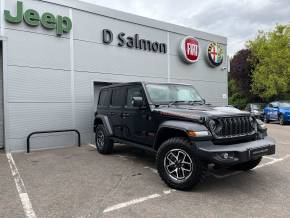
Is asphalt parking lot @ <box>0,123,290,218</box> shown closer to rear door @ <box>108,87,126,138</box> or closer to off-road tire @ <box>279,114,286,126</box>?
rear door @ <box>108,87,126,138</box>

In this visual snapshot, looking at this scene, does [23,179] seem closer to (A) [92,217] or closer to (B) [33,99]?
(A) [92,217]

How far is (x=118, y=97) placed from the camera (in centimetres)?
761

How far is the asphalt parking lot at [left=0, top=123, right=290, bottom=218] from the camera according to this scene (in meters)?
4.16

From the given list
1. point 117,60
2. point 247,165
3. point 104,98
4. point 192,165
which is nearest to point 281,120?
point 117,60

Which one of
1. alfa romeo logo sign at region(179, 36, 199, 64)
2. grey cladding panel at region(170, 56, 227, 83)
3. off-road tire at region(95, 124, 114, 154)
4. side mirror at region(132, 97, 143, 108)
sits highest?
alfa romeo logo sign at region(179, 36, 199, 64)

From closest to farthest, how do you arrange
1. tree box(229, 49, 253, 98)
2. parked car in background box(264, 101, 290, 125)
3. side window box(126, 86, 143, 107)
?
1. side window box(126, 86, 143, 107)
2. parked car in background box(264, 101, 290, 125)
3. tree box(229, 49, 253, 98)

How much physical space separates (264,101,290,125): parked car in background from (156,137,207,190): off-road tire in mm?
14567

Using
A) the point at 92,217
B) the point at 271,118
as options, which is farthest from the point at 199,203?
the point at 271,118

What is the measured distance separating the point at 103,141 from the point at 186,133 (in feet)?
12.2

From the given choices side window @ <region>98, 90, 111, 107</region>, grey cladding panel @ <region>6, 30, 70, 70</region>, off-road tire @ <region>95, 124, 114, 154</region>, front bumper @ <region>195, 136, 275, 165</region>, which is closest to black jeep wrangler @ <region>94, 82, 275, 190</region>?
front bumper @ <region>195, 136, 275, 165</region>

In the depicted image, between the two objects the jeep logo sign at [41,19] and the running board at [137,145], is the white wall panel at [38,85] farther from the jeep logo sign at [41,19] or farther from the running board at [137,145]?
the running board at [137,145]

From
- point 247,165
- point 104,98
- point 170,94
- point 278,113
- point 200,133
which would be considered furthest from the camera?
point 278,113

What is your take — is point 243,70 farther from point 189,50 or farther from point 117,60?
point 117,60

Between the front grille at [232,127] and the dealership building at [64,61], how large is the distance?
20.4 feet
